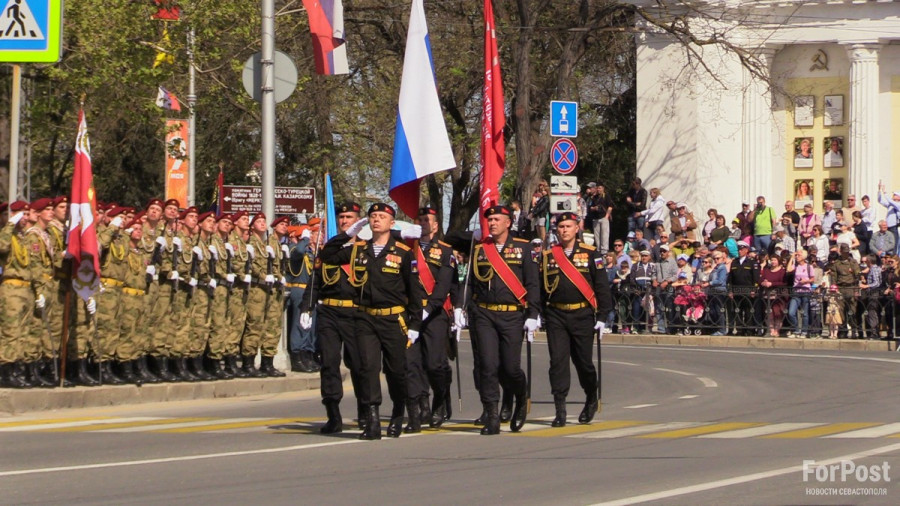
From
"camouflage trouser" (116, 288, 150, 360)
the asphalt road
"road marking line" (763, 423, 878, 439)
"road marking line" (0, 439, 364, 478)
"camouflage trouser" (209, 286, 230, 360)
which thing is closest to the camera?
the asphalt road

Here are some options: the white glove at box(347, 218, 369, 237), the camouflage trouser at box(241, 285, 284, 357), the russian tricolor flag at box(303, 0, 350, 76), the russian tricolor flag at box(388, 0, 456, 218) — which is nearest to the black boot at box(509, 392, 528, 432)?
the white glove at box(347, 218, 369, 237)

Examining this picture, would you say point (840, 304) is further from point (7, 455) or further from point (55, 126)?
point (7, 455)

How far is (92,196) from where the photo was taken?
17156mm

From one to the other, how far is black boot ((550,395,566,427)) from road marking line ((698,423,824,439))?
156 cm

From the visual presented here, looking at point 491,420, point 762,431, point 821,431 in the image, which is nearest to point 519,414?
point 491,420

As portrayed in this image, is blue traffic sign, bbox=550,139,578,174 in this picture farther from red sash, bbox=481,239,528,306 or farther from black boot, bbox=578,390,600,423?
red sash, bbox=481,239,528,306

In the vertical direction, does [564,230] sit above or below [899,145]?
below

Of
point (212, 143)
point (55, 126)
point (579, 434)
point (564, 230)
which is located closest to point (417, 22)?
point (564, 230)

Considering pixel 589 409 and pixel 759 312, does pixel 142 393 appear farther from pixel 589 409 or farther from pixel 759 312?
pixel 759 312

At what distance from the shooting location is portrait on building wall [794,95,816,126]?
4003 cm

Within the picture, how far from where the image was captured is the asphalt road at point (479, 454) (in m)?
10.2

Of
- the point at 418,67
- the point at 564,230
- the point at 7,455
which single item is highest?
the point at 418,67

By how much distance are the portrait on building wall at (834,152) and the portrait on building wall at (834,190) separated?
39 cm

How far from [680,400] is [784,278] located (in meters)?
13.3
